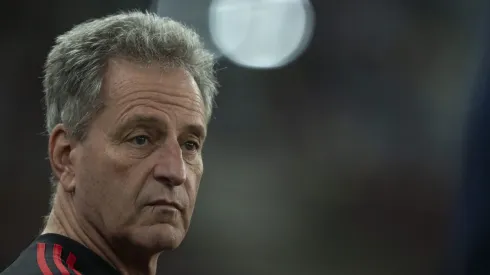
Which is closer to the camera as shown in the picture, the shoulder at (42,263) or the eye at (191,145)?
A: the shoulder at (42,263)

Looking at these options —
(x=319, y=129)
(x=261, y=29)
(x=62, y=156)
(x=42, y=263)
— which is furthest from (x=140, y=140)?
(x=261, y=29)

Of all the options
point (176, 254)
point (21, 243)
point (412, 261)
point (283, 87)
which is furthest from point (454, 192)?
point (21, 243)

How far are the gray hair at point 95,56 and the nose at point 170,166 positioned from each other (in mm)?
197

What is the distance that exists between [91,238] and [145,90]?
0.40 metres

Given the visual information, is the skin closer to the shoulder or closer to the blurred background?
the shoulder

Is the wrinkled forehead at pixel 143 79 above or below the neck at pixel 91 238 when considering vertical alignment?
above

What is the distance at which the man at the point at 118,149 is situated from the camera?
195 cm

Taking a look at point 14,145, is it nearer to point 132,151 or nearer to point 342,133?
point 342,133

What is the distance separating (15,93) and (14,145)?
0.37 m

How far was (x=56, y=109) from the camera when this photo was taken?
2.04 metres

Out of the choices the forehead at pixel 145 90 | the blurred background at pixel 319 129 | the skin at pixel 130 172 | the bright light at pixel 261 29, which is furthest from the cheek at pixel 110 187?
the bright light at pixel 261 29

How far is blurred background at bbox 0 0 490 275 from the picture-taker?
5816mm

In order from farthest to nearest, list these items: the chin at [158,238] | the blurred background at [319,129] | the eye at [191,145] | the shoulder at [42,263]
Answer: the blurred background at [319,129], the eye at [191,145], the chin at [158,238], the shoulder at [42,263]

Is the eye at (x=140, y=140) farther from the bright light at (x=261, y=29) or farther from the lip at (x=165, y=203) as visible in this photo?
the bright light at (x=261, y=29)
